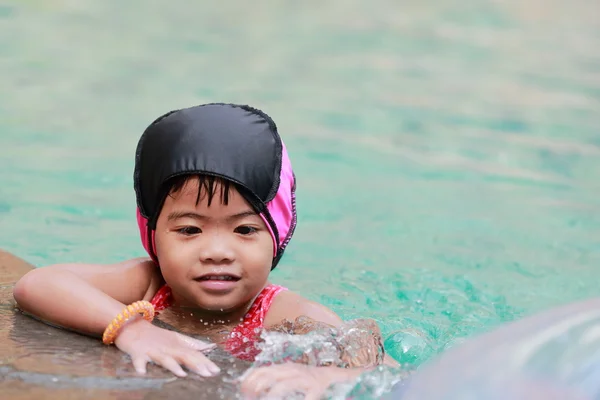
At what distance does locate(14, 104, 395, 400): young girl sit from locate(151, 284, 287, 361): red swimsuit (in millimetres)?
12

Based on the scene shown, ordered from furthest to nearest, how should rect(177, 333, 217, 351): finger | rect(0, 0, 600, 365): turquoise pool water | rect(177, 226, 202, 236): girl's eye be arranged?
1. rect(0, 0, 600, 365): turquoise pool water
2. rect(177, 226, 202, 236): girl's eye
3. rect(177, 333, 217, 351): finger

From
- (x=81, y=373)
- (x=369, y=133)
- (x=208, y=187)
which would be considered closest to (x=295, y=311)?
(x=208, y=187)

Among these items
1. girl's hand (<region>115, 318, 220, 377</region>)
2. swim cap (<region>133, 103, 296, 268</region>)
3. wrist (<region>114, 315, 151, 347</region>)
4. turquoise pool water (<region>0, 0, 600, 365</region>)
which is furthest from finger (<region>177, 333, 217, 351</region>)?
turquoise pool water (<region>0, 0, 600, 365</region>)

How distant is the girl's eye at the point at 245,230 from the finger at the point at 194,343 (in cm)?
43

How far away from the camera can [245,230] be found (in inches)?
128

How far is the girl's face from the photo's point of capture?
314 cm

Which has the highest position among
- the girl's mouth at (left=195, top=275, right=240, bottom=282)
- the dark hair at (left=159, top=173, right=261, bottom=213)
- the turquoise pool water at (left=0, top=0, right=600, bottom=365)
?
the dark hair at (left=159, top=173, right=261, bottom=213)

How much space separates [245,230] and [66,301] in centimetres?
66

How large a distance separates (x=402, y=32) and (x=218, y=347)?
8.25 metres

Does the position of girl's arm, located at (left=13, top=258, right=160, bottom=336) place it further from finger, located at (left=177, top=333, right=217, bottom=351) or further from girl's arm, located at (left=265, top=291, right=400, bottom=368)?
girl's arm, located at (left=265, top=291, right=400, bottom=368)

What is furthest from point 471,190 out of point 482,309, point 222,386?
point 222,386

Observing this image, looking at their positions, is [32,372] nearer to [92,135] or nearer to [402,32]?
[92,135]

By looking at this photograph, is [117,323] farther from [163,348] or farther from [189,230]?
[189,230]

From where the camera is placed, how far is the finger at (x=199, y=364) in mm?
2699
